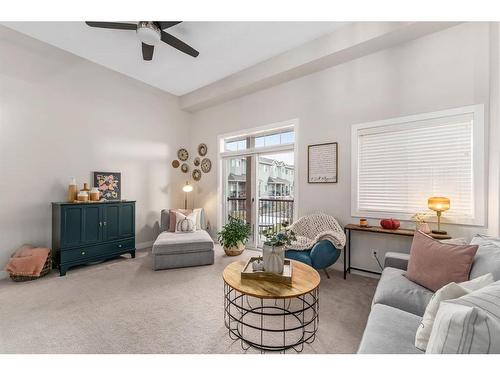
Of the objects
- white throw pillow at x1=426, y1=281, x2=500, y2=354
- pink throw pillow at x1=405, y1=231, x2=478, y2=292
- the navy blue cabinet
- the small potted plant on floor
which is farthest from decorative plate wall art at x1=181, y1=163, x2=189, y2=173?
white throw pillow at x1=426, y1=281, x2=500, y2=354

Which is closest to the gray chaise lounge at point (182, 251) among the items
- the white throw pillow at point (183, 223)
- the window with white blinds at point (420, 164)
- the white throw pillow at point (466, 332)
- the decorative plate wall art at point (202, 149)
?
the white throw pillow at point (183, 223)

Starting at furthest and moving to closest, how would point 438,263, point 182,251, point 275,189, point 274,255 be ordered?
point 275,189, point 182,251, point 274,255, point 438,263

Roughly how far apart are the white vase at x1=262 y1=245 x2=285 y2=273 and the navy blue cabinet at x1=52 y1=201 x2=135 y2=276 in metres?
2.86

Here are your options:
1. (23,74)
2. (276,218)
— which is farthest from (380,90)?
(23,74)

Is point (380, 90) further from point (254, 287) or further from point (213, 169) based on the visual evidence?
point (213, 169)

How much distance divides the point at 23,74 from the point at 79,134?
0.94 m

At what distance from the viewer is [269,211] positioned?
170 inches

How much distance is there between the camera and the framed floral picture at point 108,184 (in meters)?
3.83

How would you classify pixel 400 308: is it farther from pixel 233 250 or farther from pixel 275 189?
pixel 275 189

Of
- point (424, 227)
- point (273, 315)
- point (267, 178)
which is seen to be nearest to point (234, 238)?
Answer: point (267, 178)

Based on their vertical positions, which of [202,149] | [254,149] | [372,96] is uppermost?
[372,96]

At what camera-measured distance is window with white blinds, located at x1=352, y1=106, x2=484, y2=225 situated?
243cm

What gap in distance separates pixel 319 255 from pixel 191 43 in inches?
131

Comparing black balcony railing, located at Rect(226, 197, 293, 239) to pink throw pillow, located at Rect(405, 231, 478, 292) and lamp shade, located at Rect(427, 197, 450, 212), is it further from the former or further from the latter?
pink throw pillow, located at Rect(405, 231, 478, 292)
